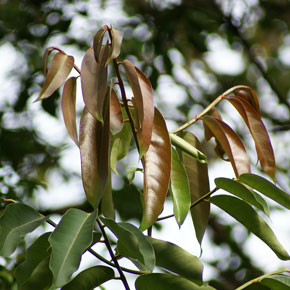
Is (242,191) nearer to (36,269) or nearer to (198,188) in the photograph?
(198,188)

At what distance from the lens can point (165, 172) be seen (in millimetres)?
872

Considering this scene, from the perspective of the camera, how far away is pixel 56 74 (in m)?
0.90

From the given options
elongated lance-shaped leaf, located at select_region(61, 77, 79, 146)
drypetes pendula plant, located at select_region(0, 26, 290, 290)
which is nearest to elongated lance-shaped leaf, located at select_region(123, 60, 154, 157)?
drypetes pendula plant, located at select_region(0, 26, 290, 290)

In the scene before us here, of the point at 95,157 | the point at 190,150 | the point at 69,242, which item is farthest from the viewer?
the point at 190,150

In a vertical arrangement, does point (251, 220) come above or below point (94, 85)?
below

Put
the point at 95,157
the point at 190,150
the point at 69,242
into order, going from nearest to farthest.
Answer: the point at 69,242, the point at 95,157, the point at 190,150

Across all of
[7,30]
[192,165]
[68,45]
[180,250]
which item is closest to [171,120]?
[68,45]

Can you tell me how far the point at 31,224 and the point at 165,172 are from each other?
22 centimetres

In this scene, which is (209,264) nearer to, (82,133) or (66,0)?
(66,0)

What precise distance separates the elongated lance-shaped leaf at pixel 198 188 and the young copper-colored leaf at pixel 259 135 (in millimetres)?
104

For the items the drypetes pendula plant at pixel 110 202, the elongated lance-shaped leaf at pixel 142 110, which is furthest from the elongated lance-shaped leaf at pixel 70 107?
the elongated lance-shaped leaf at pixel 142 110

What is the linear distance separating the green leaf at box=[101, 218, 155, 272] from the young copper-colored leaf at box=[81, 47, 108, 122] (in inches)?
5.8

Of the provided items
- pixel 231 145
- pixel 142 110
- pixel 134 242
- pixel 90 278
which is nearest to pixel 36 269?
pixel 90 278

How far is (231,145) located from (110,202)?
26 centimetres
